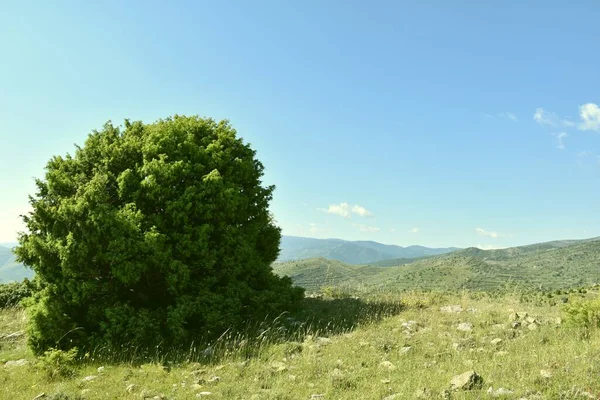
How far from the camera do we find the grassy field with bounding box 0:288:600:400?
23.3ft

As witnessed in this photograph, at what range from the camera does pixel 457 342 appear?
33.1ft

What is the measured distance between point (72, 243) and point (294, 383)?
7.71 meters

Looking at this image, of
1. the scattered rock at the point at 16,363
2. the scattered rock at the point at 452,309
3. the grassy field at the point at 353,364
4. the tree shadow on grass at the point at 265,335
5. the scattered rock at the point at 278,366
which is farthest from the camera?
the scattered rock at the point at 452,309

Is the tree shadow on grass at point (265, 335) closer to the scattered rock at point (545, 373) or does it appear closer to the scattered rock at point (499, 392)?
the scattered rock at point (499, 392)

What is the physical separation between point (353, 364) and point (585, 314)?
6325mm

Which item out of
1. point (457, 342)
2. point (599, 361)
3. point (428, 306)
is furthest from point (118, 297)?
point (599, 361)

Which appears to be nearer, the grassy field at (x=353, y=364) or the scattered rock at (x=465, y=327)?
the grassy field at (x=353, y=364)

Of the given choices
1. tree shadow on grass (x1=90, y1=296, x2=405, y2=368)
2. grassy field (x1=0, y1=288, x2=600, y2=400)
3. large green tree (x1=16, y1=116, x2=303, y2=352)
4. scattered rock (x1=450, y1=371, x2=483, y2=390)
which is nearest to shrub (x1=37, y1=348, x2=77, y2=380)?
grassy field (x1=0, y1=288, x2=600, y2=400)

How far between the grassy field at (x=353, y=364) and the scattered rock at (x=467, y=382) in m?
0.13

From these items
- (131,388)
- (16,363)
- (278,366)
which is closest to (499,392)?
(278,366)

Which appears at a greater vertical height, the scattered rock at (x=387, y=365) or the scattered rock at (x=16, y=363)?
the scattered rock at (x=387, y=365)

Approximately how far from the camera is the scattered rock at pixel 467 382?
6777mm

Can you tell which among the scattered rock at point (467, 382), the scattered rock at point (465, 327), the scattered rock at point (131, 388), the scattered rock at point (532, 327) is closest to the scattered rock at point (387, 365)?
the scattered rock at point (467, 382)

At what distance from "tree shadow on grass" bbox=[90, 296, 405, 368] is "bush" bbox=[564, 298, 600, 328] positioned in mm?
5528
